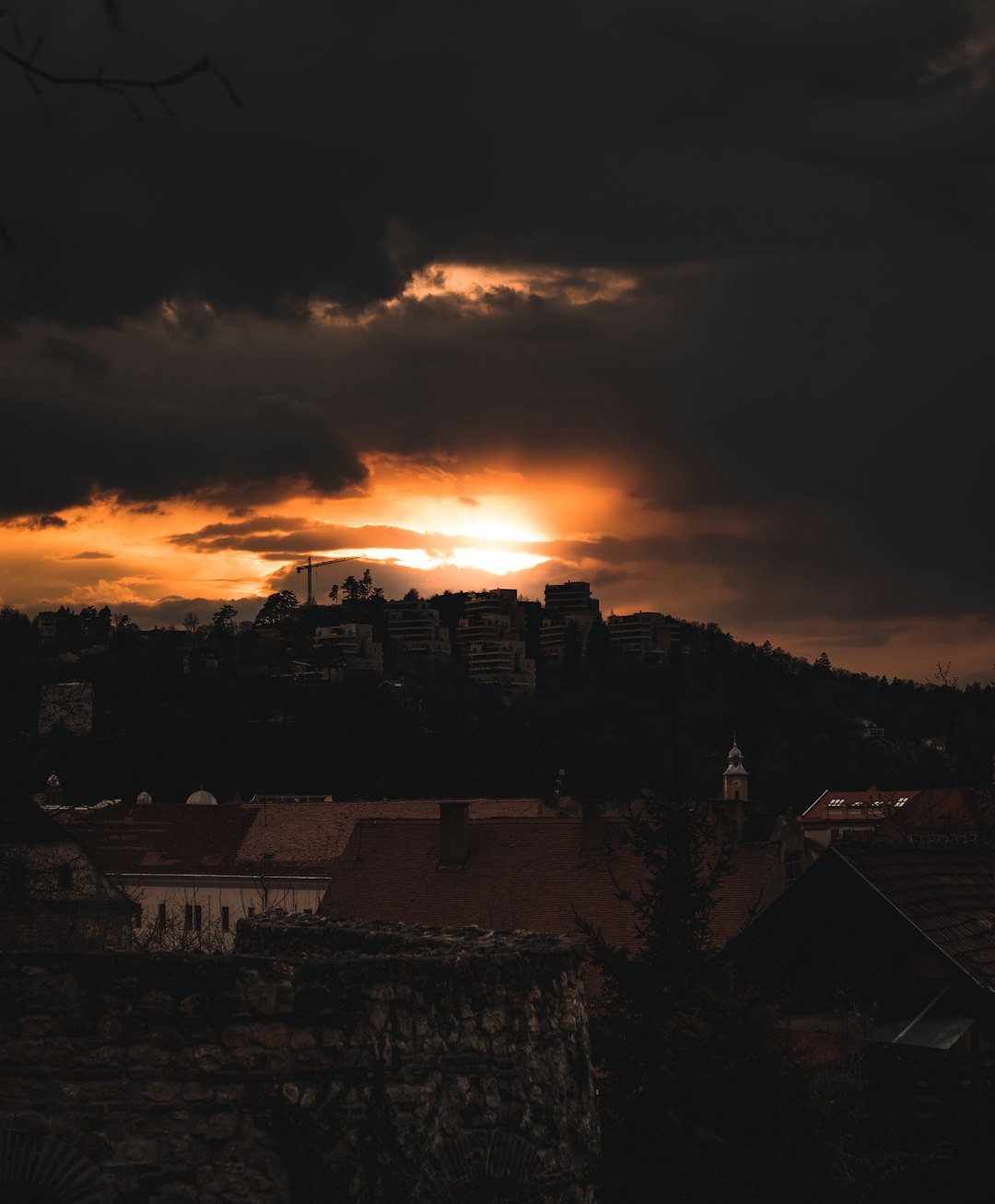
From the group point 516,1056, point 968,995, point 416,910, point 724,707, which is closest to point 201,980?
point 516,1056

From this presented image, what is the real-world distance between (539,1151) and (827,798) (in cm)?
10430

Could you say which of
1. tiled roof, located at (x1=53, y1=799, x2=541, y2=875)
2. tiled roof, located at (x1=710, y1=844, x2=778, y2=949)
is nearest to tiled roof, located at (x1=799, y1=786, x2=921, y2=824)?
tiled roof, located at (x1=53, y1=799, x2=541, y2=875)

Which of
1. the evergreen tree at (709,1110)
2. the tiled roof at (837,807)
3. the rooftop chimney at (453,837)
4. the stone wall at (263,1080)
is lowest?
the evergreen tree at (709,1110)

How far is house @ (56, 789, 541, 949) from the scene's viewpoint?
6122cm

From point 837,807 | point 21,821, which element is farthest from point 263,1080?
point 837,807

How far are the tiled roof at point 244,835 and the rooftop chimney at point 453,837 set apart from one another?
22.9 m

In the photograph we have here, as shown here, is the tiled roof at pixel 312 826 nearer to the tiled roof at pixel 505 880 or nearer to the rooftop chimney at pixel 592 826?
the tiled roof at pixel 505 880

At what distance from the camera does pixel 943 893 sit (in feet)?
58.8

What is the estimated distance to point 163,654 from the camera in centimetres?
14538

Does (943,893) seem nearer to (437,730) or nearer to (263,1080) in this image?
(263,1080)

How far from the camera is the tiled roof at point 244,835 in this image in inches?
2493

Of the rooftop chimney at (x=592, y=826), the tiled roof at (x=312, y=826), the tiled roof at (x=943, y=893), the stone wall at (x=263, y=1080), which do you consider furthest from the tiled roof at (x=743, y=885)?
the tiled roof at (x=312, y=826)

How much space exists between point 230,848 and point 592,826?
3299cm

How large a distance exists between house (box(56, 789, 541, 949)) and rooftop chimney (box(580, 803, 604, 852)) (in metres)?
24.8
